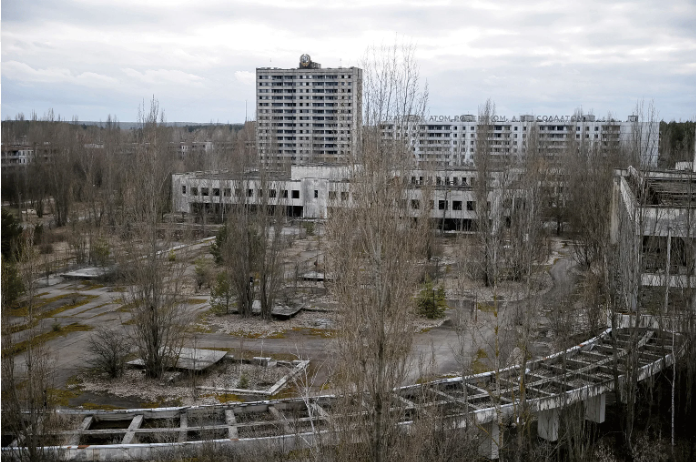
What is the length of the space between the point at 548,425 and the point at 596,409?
1.32 metres

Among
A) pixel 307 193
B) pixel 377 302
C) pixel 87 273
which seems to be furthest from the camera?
pixel 307 193

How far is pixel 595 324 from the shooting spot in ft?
45.1

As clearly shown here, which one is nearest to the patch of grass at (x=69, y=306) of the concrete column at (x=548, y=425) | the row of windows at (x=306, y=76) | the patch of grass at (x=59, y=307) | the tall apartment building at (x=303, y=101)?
the patch of grass at (x=59, y=307)

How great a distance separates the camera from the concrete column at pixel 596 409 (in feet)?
38.6

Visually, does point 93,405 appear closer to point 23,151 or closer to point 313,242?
point 313,242

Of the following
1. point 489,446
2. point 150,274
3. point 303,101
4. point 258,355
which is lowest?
point 489,446

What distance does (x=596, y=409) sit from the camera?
1183 cm

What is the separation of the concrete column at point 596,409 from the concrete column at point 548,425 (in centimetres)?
89

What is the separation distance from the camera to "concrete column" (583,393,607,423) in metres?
11.8

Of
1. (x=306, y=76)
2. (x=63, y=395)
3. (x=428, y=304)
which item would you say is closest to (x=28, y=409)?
(x=63, y=395)

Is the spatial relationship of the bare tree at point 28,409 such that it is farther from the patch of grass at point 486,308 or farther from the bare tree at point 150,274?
the patch of grass at point 486,308

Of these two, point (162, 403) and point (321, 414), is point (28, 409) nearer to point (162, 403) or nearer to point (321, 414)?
point (162, 403)

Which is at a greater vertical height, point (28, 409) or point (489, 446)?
point (28, 409)

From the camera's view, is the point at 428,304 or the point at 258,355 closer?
the point at 258,355
